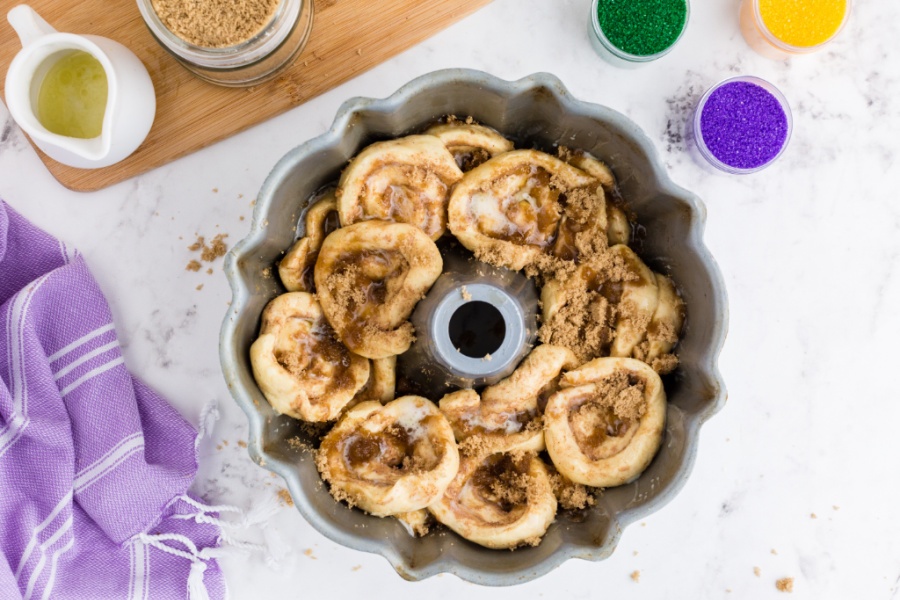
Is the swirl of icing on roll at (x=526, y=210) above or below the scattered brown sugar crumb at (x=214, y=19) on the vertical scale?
below

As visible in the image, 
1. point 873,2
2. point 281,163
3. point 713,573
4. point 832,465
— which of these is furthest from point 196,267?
point 873,2

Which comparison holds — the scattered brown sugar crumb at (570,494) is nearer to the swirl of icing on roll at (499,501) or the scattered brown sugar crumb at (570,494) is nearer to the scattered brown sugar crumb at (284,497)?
the swirl of icing on roll at (499,501)

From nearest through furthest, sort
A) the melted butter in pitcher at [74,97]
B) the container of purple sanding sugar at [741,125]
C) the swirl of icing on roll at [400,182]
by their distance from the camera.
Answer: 1. the swirl of icing on roll at [400,182]
2. the melted butter in pitcher at [74,97]
3. the container of purple sanding sugar at [741,125]

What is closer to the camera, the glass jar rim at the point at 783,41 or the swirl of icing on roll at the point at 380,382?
the swirl of icing on roll at the point at 380,382

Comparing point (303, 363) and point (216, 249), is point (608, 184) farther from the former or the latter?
point (216, 249)

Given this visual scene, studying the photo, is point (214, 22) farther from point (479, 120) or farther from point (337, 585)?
point (337, 585)

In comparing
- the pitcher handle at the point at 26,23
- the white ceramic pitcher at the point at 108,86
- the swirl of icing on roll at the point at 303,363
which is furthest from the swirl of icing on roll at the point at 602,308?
the pitcher handle at the point at 26,23
